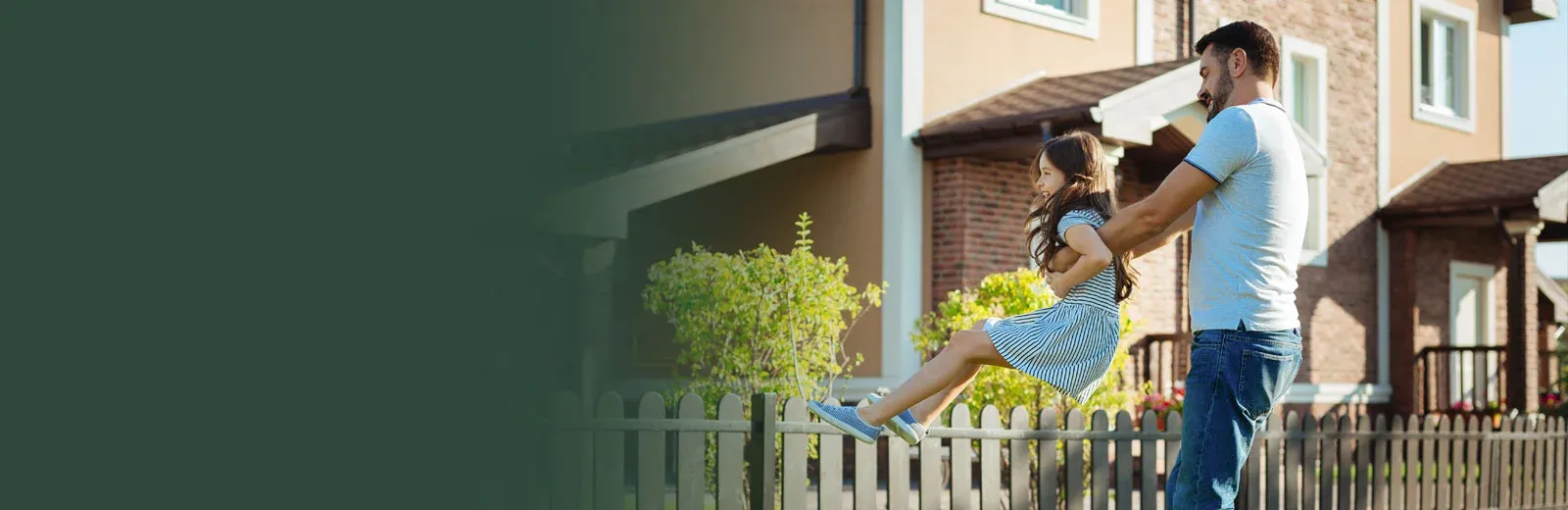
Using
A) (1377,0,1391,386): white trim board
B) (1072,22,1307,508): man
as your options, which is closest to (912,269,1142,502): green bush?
(1072,22,1307,508): man

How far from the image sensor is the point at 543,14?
5.83 ft

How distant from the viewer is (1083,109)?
11.4 m

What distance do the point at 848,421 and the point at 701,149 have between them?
7094 mm

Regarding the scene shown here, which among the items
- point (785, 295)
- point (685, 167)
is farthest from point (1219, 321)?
point (685, 167)

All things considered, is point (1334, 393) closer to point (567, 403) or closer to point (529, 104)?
point (567, 403)

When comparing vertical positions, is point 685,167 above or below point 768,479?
above

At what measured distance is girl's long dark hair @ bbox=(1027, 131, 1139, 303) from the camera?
14.0ft

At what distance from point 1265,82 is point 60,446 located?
2.82 m

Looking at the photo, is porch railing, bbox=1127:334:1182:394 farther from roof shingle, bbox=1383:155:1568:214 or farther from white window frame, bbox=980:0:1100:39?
roof shingle, bbox=1383:155:1568:214

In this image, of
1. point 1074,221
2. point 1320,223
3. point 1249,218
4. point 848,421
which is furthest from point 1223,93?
point 1320,223

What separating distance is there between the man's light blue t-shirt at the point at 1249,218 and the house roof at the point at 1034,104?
7.91 meters

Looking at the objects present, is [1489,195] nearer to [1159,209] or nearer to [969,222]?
[969,222]

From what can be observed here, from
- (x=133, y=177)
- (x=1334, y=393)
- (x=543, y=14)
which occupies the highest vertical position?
(x=543, y=14)

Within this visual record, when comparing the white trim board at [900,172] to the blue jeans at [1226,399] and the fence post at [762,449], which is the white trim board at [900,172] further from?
the blue jeans at [1226,399]
